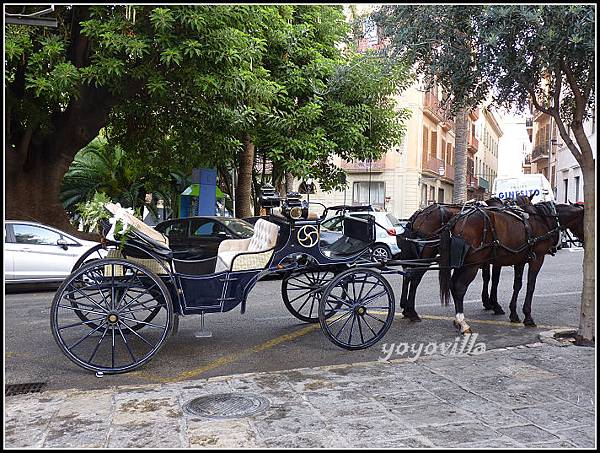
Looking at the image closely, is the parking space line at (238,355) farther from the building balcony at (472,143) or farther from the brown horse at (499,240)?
the building balcony at (472,143)

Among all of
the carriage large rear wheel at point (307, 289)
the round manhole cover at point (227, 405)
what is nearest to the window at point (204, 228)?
the carriage large rear wheel at point (307, 289)

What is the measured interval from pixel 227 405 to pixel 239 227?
8.08m

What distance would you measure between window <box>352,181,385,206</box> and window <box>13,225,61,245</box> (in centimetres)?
2423

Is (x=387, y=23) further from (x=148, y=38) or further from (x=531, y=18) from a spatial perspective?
(x=148, y=38)

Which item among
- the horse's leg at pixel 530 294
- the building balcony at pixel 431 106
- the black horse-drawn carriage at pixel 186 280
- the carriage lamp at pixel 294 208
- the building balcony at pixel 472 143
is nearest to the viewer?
the black horse-drawn carriage at pixel 186 280

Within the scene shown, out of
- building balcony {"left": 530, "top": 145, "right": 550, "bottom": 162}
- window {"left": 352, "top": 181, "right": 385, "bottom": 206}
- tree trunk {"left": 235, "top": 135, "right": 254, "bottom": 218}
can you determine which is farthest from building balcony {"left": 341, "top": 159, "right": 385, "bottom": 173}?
tree trunk {"left": 235, "top": 135, "right": 254, "bottom": 218}

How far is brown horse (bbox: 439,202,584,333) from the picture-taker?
787 cm

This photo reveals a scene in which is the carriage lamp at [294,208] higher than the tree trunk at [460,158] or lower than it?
lower

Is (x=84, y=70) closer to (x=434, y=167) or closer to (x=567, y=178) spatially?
(x=567, y=178)

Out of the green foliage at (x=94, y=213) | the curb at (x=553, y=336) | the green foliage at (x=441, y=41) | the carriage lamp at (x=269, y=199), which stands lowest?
the curb at (x=553, y=336)

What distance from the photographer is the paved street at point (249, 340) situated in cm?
616

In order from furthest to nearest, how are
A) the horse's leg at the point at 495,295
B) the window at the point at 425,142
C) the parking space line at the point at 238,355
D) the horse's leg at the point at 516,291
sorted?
the window at the point at 425,142 < the horse's leg at the point at 495,295 < the horse's leg at the point at 516,291 < the parking space line at the point at 238,355

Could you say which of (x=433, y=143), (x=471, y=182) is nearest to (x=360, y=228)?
(x=433, y=143)

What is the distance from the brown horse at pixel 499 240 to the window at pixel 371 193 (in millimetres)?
25634
